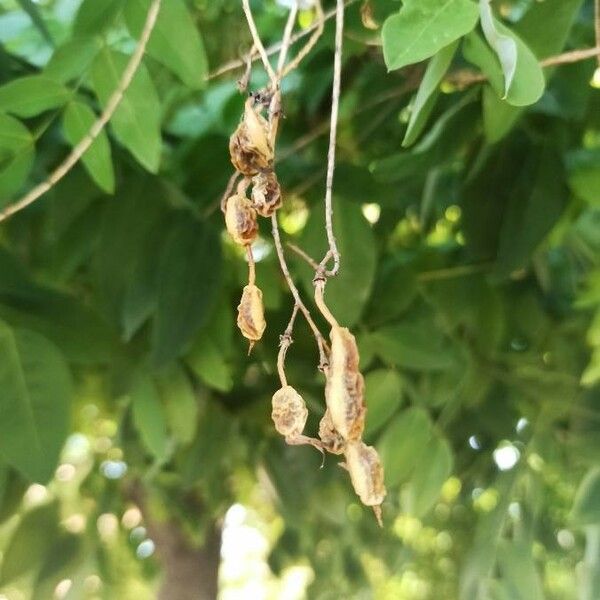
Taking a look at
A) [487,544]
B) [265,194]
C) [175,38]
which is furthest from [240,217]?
[487,544]

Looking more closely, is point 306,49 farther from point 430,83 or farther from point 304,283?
point 304,283

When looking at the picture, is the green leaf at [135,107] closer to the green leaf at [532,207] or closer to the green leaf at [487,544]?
→ the green leaf at [532,207]

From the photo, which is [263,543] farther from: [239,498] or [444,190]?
[444,190]

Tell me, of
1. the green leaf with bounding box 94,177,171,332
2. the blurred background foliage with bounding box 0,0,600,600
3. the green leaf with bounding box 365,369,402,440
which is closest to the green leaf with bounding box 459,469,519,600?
the blurred background foliage with bounding box 0,0,600,600

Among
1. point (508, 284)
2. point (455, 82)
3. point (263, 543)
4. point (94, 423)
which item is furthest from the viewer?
point (263, 543)

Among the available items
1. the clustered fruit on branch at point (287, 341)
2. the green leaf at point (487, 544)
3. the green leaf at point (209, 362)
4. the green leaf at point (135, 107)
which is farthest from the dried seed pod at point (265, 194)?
the green leaf at point (487, 544)

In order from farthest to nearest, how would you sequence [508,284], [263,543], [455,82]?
[263,543], [508,284], [455,82]

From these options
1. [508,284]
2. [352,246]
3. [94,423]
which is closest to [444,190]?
[508,284]
